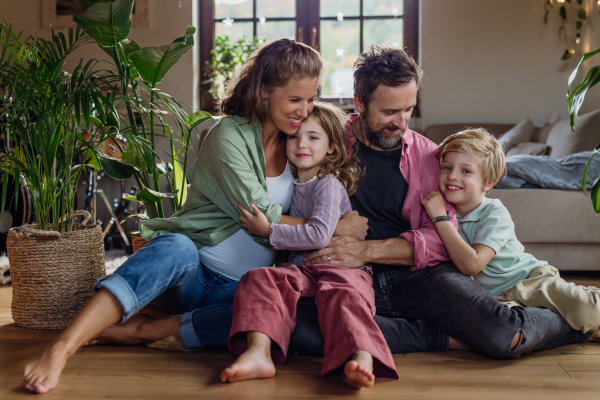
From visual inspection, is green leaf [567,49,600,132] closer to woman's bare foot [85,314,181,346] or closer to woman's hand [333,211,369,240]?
woman's hand [333,211,369,240]

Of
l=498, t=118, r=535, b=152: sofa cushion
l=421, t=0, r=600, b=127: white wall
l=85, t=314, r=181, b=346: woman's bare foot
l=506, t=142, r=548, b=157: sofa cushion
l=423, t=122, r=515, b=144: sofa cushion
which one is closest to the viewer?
l=85, t=314, r=181, b=346: woman's bare foot

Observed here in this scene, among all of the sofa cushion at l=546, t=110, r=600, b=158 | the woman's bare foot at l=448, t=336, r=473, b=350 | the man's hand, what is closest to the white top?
the man's hand

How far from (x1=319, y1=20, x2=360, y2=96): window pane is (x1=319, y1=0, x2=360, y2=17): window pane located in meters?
0.07

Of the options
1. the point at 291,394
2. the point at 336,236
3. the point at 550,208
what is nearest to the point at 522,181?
the point at 550,208

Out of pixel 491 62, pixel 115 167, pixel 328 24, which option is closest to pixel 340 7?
pixel 328 24

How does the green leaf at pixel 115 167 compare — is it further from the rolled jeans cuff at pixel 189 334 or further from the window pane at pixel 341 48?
the window pane at pixel 341 48

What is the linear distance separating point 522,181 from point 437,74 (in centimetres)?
190

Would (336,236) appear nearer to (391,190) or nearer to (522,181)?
(391,190)

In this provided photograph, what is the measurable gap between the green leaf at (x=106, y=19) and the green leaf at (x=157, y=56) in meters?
0.10

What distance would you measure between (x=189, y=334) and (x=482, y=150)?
104cm

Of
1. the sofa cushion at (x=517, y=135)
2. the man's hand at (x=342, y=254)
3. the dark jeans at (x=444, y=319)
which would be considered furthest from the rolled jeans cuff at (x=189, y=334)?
the sofa cushion at (x=517, y=135)

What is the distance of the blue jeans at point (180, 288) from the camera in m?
1.29

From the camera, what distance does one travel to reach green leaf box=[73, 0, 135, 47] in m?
1.63

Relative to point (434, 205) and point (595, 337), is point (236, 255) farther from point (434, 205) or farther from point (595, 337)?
point (595, 337)
